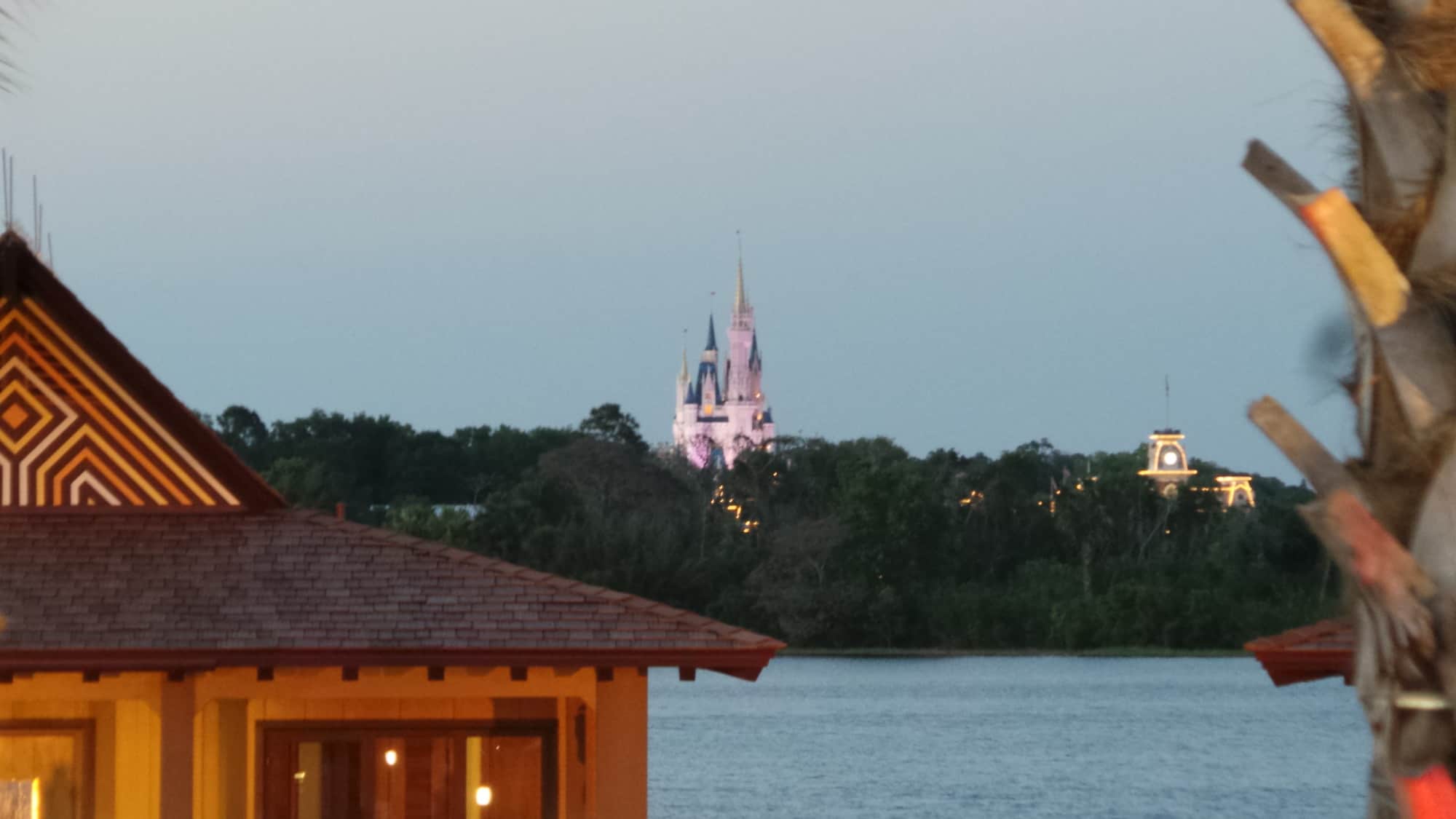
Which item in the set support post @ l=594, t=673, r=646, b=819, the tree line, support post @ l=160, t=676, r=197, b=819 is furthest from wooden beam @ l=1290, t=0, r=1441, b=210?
the tree line

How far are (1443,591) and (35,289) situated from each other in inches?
372

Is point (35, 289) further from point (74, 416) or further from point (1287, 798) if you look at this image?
point (1287, 798)

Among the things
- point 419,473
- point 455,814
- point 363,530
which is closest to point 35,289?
point 363,530

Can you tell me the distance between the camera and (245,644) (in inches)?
366

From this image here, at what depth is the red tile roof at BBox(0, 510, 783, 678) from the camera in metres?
9.33

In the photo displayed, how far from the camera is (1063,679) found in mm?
67062

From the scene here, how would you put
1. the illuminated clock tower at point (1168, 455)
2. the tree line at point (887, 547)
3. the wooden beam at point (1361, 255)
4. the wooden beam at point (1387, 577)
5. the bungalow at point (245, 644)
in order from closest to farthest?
1. the wooden beam at point (1387, 577)
2. the wooden beam at point (1361, 255)
3. the bungalow at point (245, 644)
4. the tree line at point (887, 547)
5. the illuminated clock tower at point (1168, 455)

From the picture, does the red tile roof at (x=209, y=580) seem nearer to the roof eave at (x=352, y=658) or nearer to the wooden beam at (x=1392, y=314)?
the roof eave at (x=352, y=658)

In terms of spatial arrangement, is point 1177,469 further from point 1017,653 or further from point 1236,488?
point 1017,653

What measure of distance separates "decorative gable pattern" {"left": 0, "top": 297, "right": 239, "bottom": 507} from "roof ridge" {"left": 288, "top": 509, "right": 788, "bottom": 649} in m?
1.09

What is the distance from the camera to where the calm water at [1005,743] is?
3875 cm

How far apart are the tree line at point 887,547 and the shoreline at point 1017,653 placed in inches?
13.3

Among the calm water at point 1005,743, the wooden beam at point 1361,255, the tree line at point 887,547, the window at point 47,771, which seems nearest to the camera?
the wooden beam at point 1361,255

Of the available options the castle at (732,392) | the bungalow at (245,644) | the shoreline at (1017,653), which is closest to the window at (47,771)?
the bungalow at (245,644)
